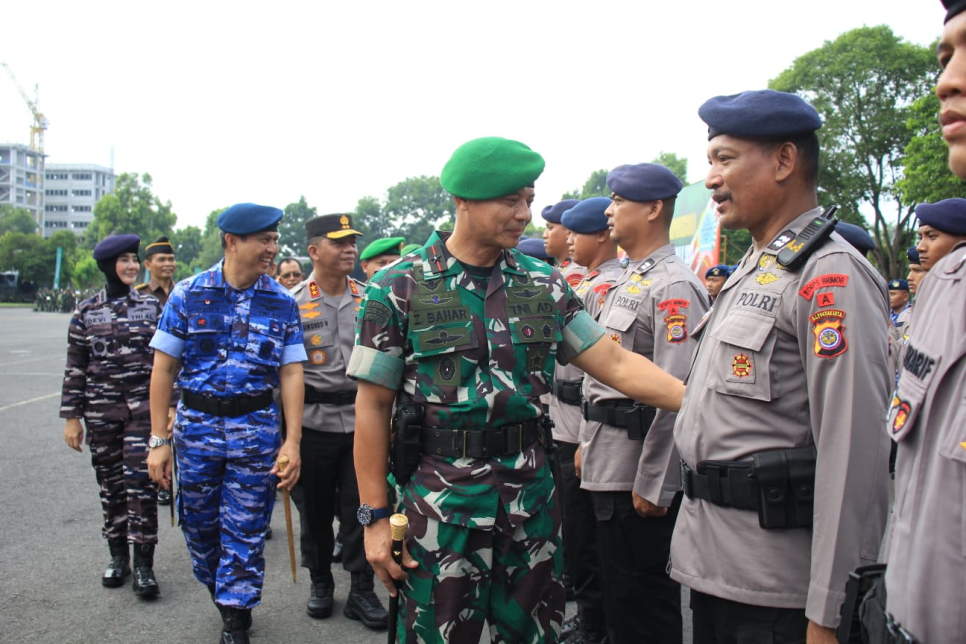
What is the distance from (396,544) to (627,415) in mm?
1404

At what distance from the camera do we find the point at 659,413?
10.1ft

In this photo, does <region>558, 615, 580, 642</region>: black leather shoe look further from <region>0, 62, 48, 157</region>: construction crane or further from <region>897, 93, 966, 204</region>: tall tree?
<region>0, 62, 48, 157</region>: construction crane

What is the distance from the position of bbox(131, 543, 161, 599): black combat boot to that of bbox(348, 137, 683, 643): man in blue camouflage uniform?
269 centimetres

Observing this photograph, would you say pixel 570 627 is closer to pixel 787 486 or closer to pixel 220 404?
pixel 220 404

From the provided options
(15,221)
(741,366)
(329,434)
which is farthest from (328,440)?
(15,221)

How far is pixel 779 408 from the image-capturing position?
1.96m

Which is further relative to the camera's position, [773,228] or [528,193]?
[528,193]

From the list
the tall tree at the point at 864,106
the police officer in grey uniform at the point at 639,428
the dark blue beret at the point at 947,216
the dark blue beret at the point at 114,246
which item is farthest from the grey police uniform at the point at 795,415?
the tall tree at the point at 864,106

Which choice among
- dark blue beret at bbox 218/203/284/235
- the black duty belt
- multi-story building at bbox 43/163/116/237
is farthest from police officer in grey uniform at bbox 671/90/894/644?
multi-story building at bbox 43/163/116/237

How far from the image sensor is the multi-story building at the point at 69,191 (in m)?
122

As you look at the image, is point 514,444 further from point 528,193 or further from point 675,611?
point 675,611

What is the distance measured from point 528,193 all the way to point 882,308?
1.14 m

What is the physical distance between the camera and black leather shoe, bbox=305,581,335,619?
4250mm

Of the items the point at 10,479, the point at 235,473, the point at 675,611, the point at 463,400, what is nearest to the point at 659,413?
the point at 675,611
